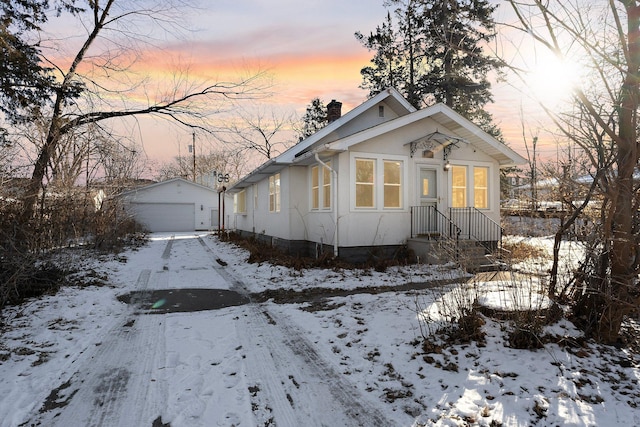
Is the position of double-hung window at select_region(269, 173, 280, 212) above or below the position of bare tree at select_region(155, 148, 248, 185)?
below

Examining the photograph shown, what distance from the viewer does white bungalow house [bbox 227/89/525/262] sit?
33.1ft

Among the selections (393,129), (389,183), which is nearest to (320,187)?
(389,183)

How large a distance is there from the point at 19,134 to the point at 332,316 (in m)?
8.60

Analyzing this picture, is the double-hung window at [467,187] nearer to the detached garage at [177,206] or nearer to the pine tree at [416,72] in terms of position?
the pine tree at [416,72]

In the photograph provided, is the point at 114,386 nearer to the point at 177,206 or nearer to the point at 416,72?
the point at 416,72

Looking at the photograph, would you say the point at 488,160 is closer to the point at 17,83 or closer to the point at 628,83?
the point at 628,83

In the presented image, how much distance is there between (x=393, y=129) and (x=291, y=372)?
8.01 metres

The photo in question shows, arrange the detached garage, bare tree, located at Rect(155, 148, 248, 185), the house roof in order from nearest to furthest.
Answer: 1. the house roof
2. the detached garage
3. bare tree, located at Rect(155, 148, 248, 185)

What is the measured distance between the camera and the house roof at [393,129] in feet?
32.6

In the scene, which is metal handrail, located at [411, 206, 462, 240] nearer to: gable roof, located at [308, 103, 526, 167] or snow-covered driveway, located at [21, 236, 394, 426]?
gable roof, located at [308, 103, 526, 167]

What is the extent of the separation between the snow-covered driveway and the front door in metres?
6.67

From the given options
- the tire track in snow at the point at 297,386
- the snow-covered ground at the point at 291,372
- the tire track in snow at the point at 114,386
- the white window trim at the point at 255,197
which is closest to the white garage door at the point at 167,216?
the white window trim at the point at 255,197

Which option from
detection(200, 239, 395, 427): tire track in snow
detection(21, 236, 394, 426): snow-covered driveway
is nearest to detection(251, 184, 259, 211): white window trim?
detection(21, 236, 394, 426): snow-covered driveway

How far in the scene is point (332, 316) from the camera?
18.2ft
